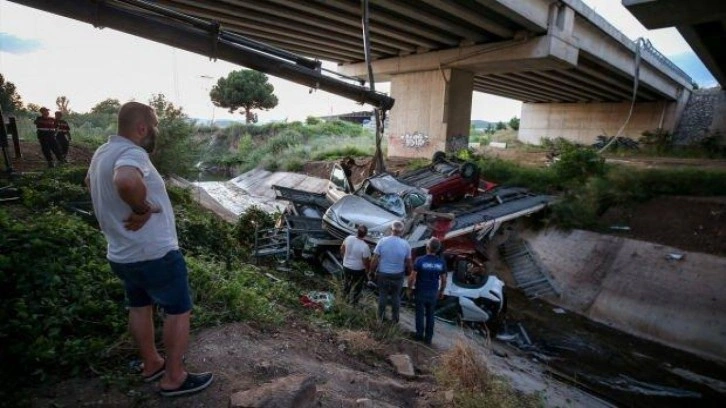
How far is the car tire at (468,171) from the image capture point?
11273 millimetres

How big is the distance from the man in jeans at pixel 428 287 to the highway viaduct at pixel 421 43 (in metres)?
4.21

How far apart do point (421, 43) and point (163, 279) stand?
1499 cm

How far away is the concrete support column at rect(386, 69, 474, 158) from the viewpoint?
16156 mm

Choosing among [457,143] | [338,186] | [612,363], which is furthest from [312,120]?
[612,363]

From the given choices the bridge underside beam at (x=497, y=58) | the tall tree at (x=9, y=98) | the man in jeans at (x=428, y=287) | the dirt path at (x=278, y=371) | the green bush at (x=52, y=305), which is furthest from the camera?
the tall tree at (x=9, y=98)

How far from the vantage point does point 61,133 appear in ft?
36.2

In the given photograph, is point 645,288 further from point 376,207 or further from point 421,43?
point 421,43

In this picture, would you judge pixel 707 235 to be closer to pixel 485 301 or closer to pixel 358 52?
pixel 485 301

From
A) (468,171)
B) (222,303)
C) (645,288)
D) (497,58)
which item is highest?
(497,58)

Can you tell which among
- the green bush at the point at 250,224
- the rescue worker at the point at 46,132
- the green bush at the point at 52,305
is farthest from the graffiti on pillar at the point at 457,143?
the green bush at the point at 52,305

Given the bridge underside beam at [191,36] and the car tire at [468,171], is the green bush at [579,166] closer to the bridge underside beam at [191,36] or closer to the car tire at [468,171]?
the car tire at [468,171]

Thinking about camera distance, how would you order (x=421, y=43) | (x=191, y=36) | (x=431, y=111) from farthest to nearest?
(x=431, y=111), (x=421, y=43), (x=191, y=36)

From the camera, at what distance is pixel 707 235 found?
8.60 m

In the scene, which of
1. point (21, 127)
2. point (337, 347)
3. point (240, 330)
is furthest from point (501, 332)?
point (21, 127)
